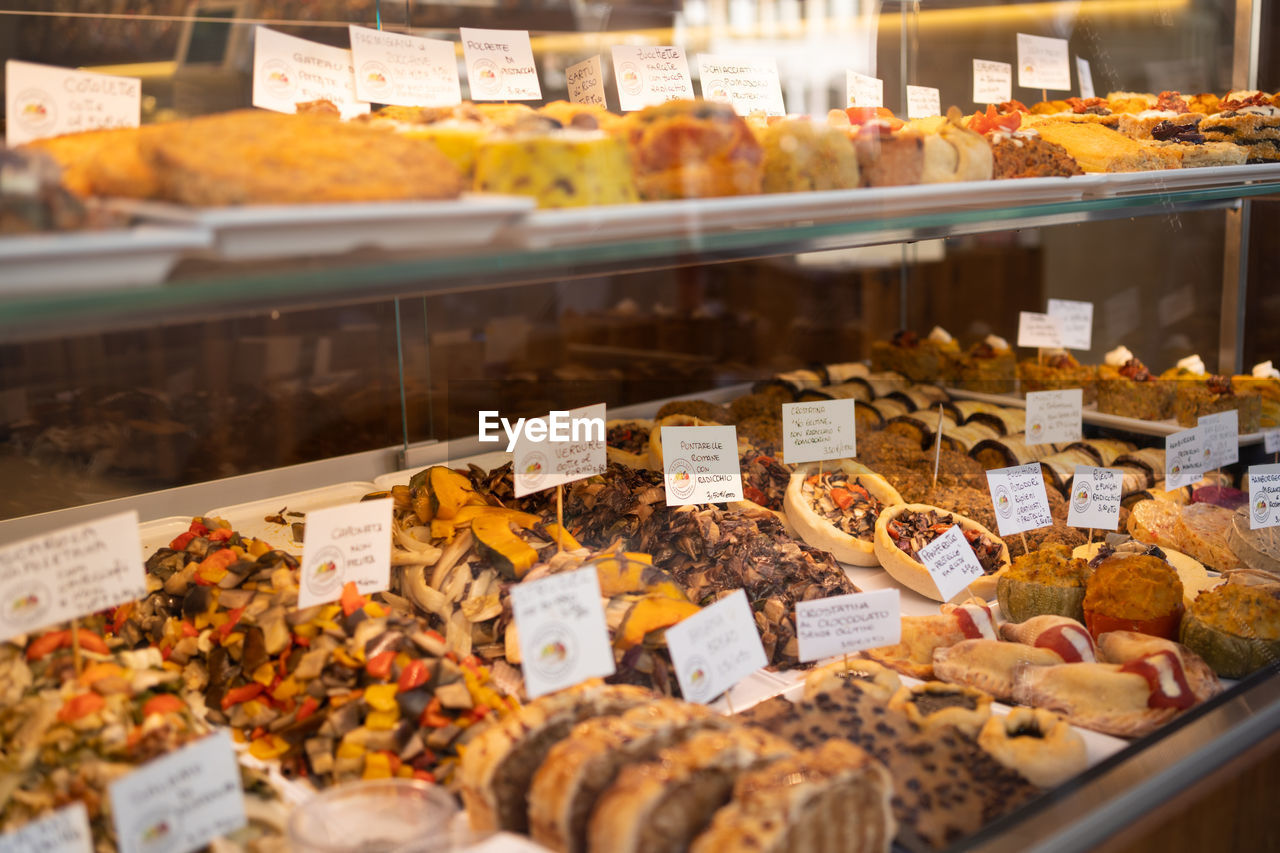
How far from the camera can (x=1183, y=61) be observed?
3922 mm

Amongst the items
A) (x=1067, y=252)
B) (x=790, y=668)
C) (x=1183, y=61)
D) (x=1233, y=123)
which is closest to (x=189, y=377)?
(x=790, y=668)

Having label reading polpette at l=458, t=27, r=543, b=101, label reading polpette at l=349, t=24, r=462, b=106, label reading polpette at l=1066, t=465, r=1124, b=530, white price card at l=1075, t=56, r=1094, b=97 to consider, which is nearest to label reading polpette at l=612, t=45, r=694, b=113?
label reading polpette at l=458, t=27, r=543, b=101

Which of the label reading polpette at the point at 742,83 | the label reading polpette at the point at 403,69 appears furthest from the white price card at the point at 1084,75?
the label reading polpette at the point at 403,69

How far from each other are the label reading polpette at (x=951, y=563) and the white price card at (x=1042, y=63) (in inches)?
69.0

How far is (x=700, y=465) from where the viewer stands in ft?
7.49

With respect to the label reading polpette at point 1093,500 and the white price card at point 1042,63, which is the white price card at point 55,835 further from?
the white price card at point 1042,63

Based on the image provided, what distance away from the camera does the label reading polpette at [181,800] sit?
4.18 ft

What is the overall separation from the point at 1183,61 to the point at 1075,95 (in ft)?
1.51

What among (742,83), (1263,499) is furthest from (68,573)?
(1263,499)

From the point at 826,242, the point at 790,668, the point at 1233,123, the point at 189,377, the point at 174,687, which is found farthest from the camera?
the point at 189,377

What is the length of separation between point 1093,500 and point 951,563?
0.49m

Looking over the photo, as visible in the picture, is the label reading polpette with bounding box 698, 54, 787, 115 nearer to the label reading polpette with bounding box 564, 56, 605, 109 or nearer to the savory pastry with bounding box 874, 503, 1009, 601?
the label reading polpette with bounding box 564, 56, 605, 109

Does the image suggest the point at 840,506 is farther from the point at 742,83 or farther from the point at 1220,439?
the point at 1220,439

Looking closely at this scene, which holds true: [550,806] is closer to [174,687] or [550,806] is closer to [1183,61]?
[174,687]
